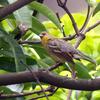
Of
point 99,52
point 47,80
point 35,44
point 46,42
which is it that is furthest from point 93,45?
point 47,80

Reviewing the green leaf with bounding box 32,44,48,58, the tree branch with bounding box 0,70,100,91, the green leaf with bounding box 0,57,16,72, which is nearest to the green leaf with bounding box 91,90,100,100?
the green leaf with bounding box 32,44,48,58

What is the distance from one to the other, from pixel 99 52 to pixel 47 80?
2.93 ft

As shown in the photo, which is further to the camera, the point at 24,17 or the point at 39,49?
the point at 39,49

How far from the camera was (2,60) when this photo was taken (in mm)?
824

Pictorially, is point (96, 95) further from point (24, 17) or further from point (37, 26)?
point (24, 17)

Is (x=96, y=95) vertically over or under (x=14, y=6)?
under

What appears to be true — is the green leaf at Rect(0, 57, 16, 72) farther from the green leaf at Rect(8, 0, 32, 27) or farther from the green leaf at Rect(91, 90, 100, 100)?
the green leaf at Rect(91, 90, 100, 100)

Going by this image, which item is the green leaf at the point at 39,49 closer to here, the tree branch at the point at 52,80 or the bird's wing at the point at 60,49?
the bird's wing at the point at 60,49

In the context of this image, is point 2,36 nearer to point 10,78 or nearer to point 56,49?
point 56,49

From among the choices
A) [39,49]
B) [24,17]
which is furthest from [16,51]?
[39,49]

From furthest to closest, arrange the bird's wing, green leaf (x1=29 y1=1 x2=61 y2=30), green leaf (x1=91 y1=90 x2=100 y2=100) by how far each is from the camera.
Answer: green leaf (x1=91 y1=90 x2=100 y2=100) → green leaf (x1=29 y1=1 x2=61 y2=30) → the bird's wing

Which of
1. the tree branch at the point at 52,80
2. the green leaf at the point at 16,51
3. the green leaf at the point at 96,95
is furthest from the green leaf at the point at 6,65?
the green leaf at the point at 96,95

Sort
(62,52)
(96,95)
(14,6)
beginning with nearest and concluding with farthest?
1. (14,6)
2. (62,52)
3. (96,95)

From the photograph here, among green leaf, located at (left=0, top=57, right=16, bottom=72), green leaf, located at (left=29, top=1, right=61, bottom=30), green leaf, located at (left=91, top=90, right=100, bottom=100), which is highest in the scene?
green leaf, located at (left=29, top=1, right=61, bottom=30)
